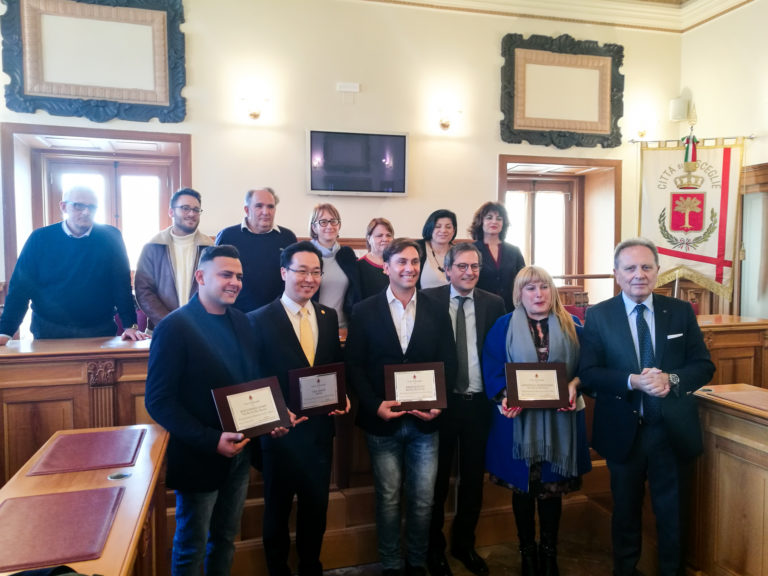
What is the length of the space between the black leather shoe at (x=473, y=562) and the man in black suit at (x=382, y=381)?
11.8 inches

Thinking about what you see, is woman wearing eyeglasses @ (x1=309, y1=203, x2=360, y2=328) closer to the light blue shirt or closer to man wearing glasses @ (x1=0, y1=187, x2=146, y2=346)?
man wearing glasses @ (x1=0, y1=187, x2=146, y2=346)

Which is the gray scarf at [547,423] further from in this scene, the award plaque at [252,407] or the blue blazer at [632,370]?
the award plaque at [252,407]

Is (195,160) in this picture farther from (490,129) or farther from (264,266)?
(490,129)

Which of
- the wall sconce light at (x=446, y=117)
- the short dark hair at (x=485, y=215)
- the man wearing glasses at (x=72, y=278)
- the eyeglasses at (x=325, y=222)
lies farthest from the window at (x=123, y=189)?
the short dark hair at (x=485, y=215)

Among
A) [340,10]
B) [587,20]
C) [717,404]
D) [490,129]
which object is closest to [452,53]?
[490,129]

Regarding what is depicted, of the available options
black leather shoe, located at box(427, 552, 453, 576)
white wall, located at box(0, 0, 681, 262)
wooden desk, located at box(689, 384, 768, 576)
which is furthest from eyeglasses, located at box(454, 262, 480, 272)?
white wall, located at box(0, 0, 681, 262)

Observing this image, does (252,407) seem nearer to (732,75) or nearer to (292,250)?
(292,250)

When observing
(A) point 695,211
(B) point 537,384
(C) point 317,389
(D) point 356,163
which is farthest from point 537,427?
(A) point 695,211

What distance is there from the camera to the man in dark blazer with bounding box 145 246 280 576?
67.9 inches

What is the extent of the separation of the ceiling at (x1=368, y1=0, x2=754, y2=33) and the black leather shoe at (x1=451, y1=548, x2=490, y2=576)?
16.7 feet

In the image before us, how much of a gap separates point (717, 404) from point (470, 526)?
3.98 feet

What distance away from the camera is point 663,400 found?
2072mm

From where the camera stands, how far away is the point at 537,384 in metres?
2.20

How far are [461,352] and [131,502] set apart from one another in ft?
4.86
